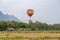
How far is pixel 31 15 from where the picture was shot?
4834 centimetres

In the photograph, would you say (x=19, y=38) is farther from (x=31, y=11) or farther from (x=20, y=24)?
(x=20, y=24)

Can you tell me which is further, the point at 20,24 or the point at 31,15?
the point at 20,24

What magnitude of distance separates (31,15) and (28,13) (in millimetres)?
1471

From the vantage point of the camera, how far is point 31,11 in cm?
5031

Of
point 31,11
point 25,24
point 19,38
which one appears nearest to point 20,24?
point 25,24

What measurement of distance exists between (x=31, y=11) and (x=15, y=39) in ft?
127

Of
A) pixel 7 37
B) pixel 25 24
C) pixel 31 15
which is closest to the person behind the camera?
pixel 7 37

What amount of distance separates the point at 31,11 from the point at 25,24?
41.7 feet

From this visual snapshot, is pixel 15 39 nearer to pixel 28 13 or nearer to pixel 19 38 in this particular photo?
pixel 19 38

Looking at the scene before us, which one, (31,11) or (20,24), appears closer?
(31,11)

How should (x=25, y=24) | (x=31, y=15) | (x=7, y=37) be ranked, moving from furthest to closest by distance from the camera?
(x=25, y=24) → (x=31, y=15) → (x=7, y=37)

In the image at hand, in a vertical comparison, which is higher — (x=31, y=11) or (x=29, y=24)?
(x=31, y=11)

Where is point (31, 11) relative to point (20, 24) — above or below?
above

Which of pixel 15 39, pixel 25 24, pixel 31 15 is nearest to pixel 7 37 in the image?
pixel 15 39
